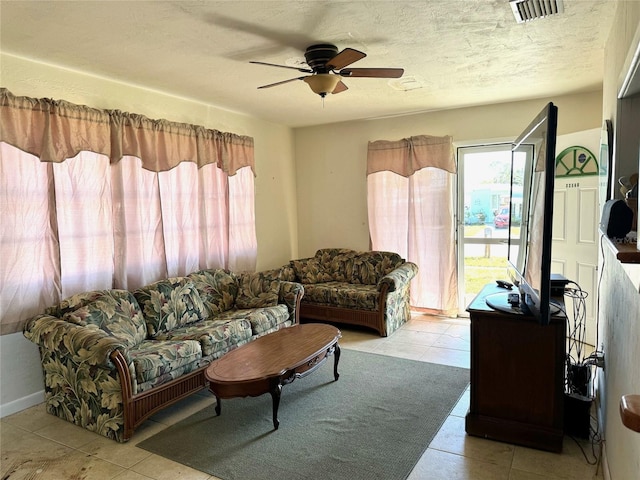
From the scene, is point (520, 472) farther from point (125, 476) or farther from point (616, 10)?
point (616, 10)

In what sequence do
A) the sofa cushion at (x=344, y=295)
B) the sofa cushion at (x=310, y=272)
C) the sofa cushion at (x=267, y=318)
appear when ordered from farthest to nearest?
the sofa cushion at (x=310, y=272) → the sofa cushion at (x=344, y=295) → the sofa cushion at (x=267, y=318)

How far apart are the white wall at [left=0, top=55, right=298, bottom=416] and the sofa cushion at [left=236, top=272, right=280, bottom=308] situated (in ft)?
3.47

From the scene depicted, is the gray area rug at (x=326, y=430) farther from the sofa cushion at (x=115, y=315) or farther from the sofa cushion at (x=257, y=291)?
the sofa cushion at (x=257, y=291)

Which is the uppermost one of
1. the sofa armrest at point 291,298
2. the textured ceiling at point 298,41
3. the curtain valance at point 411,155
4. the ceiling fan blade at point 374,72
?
the textured ceiling at point 298,41

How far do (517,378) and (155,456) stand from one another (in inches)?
85.9

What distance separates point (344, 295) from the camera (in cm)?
479

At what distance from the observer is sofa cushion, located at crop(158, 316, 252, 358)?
10.6 ft

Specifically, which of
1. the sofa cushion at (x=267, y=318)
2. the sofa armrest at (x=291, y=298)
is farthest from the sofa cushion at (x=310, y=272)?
the sofa cushion at (x=267, y=318)

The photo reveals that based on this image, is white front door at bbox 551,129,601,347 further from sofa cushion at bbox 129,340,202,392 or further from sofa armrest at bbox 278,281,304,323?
sofa cushion at bbox 129,340,202,392

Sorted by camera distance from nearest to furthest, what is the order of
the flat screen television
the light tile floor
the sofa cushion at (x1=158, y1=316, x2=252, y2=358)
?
the flat screen television, the light tile floor, the sofa cushion at (x1=158, y1=316, x2=252, y2=358)

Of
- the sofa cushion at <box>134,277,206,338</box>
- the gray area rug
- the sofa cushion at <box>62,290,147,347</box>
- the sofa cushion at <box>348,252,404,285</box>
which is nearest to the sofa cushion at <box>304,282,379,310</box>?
the sofa cushion at <box>348,252,404,285</box>

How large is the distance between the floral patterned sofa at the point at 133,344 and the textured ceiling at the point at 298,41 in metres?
1.80

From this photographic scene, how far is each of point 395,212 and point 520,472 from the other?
3590 millimetres

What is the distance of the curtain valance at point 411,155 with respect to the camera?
507 centimetres
